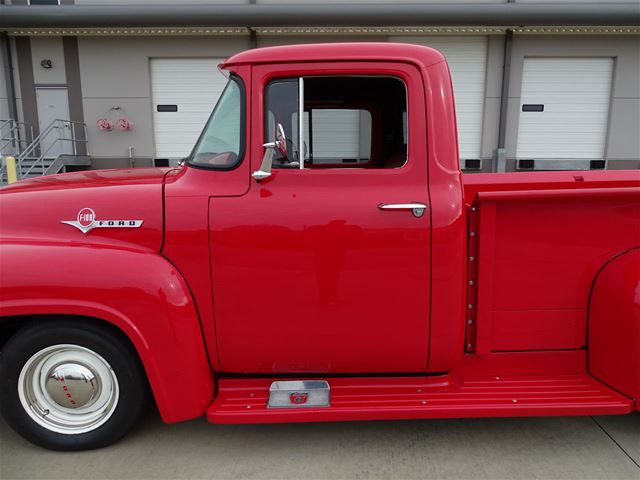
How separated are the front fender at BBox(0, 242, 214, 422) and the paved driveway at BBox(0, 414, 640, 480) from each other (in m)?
0.33

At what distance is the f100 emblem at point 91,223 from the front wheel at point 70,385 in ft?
1.67

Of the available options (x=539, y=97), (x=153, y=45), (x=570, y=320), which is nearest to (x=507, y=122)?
(x=539, y=97)

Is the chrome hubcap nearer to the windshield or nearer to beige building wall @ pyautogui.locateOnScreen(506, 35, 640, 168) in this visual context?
the windshield

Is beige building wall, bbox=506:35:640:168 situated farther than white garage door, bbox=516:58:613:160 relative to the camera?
No

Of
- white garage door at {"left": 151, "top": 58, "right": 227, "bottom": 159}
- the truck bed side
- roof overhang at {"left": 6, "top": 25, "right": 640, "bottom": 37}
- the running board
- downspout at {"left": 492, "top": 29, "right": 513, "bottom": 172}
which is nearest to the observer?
the running board

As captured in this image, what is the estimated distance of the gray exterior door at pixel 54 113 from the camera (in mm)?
12672

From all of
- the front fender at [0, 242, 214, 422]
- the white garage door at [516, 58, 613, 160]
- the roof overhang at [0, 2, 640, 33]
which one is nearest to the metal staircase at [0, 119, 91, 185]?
the roof overhang at [0, 2, 640, 33]

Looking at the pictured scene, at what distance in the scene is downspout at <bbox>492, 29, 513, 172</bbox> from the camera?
40.1 ft

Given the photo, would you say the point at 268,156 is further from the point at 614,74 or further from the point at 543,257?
the point at 614,74

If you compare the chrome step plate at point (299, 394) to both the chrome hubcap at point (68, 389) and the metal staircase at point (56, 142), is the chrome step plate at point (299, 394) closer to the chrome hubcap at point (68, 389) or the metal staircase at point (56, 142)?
the chrome hubcap at point (68, 389)

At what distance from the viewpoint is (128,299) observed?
2242 millimetres

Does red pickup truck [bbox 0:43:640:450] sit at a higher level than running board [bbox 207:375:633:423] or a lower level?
higher

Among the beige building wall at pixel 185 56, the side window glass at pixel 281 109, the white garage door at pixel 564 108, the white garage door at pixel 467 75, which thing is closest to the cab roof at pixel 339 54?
the side window glass at pixel 281 109

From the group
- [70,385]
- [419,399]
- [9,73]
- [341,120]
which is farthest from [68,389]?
[9,73]
